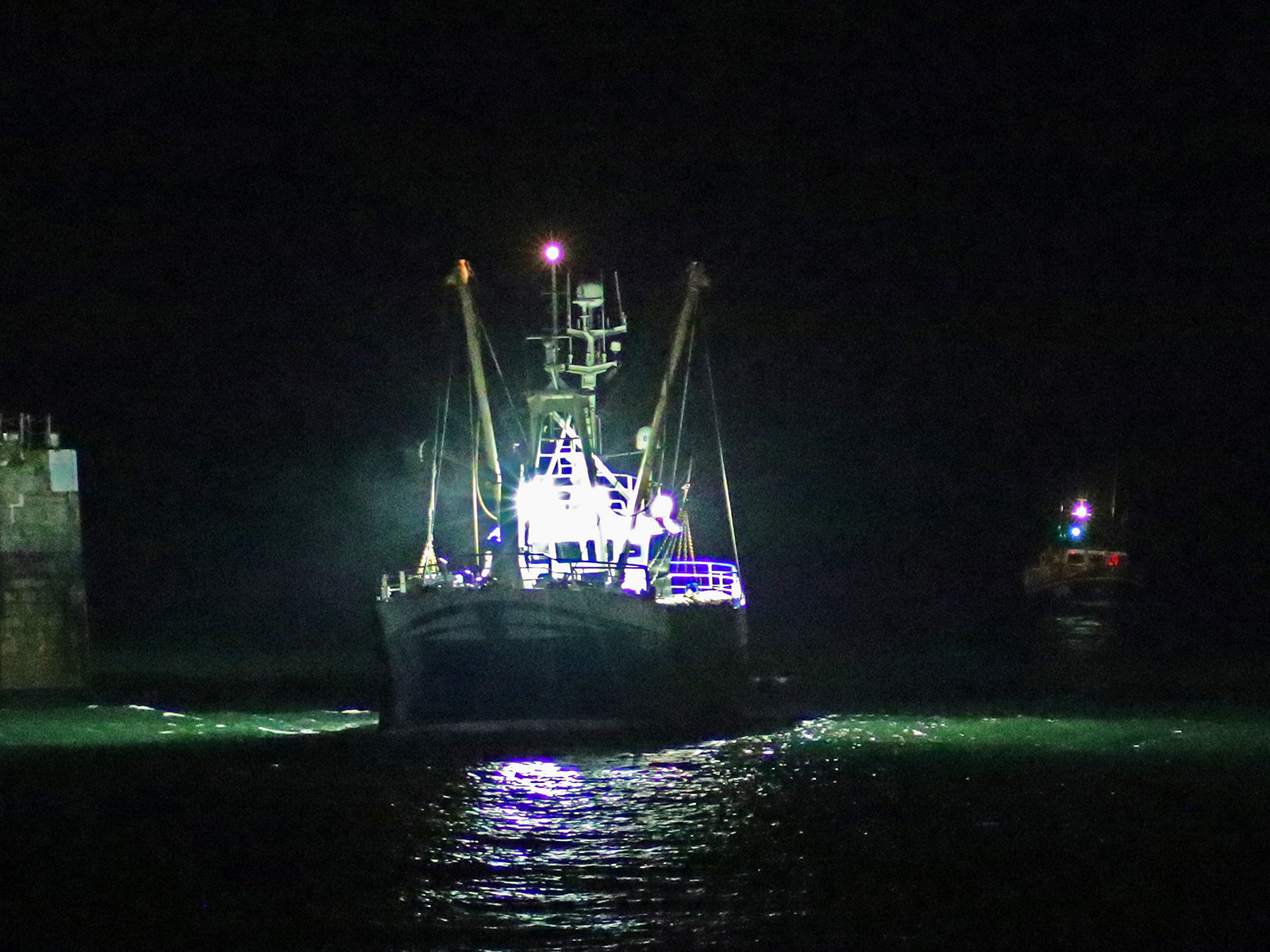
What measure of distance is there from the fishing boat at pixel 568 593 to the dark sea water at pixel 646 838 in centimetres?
230

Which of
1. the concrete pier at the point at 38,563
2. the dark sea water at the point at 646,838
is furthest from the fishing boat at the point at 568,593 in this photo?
the concrete pier at the point at 38,563

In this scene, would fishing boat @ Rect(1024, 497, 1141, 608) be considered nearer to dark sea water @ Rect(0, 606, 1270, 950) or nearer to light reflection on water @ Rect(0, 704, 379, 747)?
light reflection on water @ Rect(0, 704, 379, 747)

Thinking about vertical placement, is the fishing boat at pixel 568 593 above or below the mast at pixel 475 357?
below

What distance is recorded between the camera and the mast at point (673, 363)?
49.0 meters

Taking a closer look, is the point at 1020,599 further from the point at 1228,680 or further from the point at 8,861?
the point at 8,861

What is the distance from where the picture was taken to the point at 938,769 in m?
35.3

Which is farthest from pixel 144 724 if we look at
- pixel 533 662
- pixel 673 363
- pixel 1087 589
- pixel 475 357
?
pixel 1087 589

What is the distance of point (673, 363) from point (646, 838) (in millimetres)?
24199

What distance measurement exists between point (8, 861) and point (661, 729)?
65.5 feet

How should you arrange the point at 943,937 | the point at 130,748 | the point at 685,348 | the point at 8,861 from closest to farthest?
the point at 943,937 < the point at 8,861 < the point at 130,748 < the point at 685,348

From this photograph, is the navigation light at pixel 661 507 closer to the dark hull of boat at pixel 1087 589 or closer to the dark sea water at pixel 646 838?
the dark sea water at pixel 646 838

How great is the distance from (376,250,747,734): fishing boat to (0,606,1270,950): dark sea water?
2303 millimetres

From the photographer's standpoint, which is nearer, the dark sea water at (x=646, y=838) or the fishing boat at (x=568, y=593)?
the dark sea water at (x=646, y=838)

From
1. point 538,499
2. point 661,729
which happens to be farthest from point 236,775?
point 538,499
